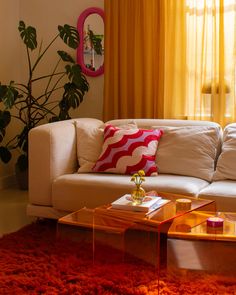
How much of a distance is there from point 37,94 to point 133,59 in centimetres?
116

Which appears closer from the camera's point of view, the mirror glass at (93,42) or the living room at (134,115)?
the living room at (134,115)

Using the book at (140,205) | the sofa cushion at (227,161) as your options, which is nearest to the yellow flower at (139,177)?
the book at (140,205)

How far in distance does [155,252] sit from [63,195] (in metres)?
1.06

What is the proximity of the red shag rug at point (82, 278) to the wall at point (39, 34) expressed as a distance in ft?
6.59

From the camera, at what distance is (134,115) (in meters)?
4.34

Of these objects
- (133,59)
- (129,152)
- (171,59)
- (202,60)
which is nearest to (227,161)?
(129,152)

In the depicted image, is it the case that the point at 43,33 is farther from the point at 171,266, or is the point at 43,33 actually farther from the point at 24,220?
the point at 171,266

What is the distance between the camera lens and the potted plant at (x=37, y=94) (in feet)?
14.1

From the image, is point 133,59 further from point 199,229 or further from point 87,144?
point 199,229

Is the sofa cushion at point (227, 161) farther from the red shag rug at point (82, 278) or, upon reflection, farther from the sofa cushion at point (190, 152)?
the red shag rug at point (82, 278)

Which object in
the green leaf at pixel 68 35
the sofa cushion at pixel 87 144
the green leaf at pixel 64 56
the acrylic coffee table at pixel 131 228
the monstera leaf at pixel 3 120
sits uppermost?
the green leaf at pixel 68 35

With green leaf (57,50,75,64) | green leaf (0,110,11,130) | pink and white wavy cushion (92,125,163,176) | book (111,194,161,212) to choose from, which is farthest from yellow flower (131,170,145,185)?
green leaf (57,50,75,64)

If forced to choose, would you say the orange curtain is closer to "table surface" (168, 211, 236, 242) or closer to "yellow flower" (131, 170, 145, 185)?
"yellow flower" (131, 170, 145, 185)

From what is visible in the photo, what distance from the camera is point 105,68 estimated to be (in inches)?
174
